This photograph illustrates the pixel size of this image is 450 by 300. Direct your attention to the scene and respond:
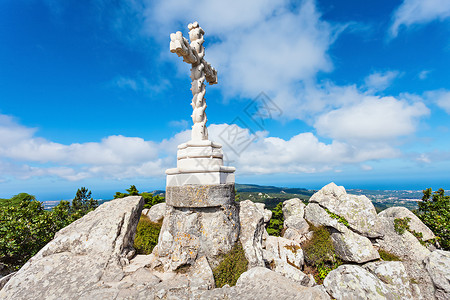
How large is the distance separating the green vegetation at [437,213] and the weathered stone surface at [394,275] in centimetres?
317

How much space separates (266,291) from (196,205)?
262 centimetres

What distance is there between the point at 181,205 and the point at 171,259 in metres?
1.40

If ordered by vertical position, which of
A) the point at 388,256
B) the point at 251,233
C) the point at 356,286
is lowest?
the point at 356,286

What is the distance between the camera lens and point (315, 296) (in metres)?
4.17

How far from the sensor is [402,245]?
7605mm

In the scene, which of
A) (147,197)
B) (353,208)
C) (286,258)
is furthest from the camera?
(147,197)

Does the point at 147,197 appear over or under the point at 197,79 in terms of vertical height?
under

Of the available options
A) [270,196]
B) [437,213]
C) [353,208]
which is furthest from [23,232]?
[270,196]

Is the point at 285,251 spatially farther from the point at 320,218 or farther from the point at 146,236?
the point at 146,236

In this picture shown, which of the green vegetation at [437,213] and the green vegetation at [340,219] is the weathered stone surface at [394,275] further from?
the green vegetation at [437,213]

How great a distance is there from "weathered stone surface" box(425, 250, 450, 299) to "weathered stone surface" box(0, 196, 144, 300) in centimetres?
869

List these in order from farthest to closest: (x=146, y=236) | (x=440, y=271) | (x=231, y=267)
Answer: (x=146, y=236) → (x=440, y=271) → (x=231, y=267)

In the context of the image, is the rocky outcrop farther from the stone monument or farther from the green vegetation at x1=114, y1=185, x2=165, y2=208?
the stone monument

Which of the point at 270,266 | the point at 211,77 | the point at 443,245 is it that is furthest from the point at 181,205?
the point at 443,245
